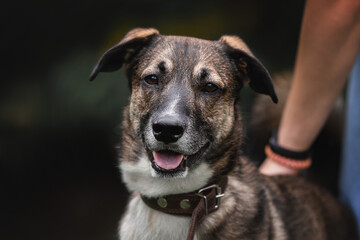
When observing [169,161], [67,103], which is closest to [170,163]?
[169,161]

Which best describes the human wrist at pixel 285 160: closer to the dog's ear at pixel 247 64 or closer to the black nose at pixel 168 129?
the dog's ear at pixel 247 64

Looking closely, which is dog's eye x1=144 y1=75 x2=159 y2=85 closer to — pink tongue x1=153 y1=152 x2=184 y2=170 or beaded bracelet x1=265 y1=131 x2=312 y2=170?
pink tongue x1=153 y1=152 x2=184 y2=170

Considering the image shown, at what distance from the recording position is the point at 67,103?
4957 millimetres

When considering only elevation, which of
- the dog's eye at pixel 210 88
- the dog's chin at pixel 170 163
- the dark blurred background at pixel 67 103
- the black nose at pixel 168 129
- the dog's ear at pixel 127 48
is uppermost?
the dog's ear at pixel 127 48

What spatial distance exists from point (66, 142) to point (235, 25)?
2.07 meters

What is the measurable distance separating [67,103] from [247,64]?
7.46ft

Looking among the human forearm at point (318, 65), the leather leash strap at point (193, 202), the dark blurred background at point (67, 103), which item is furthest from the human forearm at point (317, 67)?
the dark blurred background at point (67, 103)

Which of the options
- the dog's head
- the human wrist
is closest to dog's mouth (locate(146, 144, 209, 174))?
the dog's head

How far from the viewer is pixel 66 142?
16.9ft

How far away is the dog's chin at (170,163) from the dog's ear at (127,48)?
0.61 metres

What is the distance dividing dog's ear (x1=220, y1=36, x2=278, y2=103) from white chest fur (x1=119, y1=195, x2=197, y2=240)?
2.87 feet

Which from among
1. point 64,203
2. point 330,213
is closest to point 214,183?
point 330,213

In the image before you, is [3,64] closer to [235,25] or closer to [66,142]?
[66,142]

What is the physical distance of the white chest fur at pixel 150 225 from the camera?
9.69 ft
